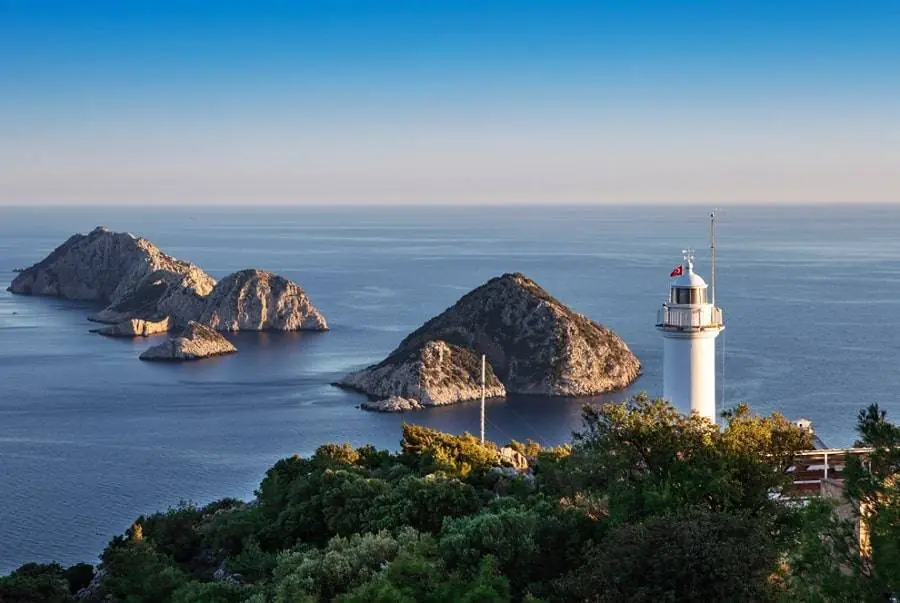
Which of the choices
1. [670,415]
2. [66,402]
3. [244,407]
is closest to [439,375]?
[244,407]

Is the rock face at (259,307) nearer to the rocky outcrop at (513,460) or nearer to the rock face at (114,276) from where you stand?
the rock face at (114,276)

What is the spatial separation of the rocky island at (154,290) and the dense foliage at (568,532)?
55.7 meters

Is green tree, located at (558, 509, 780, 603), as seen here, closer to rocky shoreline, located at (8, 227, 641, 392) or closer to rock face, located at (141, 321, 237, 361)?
rocky shoreline, located at (8, 227, 641, 392)

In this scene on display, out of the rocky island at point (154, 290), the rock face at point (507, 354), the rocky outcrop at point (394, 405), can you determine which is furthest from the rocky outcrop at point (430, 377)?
the rocky island at point (154, 290)

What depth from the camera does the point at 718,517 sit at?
1220cm

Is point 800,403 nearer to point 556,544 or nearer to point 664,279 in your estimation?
point 556,544

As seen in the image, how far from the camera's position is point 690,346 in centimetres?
1780

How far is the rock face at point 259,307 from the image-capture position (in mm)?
87188

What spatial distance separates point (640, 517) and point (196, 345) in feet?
212

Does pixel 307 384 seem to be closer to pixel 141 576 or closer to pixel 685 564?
pixel 141 576

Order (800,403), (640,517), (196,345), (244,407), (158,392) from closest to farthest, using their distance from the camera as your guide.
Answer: (640,517), (800,403), (244,407), (158,392), (196,345)

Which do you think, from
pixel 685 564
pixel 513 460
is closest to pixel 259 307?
pixel 513 460

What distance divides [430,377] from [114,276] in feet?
218

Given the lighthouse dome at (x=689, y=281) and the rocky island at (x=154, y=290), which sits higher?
the lighthouse dome at (x=689, y=281)
